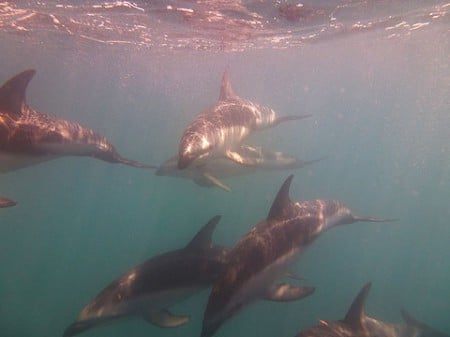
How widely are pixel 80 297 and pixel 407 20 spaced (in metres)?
26.9

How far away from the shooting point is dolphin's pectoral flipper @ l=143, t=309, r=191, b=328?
8344 millimetres

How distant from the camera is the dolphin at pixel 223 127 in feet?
27.8

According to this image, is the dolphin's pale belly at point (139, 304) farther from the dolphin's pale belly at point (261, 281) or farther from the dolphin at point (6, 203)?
the dolphin at point (6, 203)

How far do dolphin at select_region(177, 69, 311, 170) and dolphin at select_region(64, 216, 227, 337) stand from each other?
5.29 feet

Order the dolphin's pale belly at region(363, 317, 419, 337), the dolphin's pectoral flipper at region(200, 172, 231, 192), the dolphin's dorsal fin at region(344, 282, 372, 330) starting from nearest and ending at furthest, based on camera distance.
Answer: the dolphin's dorsal fin at region(344, 282, 372, 330), the dolphin's pale belly at region(363, 317, 419, 337), the dolphin's pectoral flipper at region(200, 172, 231, 192)

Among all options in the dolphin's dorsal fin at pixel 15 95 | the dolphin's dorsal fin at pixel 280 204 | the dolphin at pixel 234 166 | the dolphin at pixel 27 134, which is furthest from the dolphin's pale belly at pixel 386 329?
the dolphin's dorsal fin at pixel 15 95

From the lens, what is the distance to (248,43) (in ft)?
86.7

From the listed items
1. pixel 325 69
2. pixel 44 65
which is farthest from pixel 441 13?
pixel 44 65

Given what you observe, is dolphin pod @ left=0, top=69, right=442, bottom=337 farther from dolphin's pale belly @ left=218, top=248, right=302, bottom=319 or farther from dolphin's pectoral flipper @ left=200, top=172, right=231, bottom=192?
dolphin's pectoral flipper @ left=200, top=172, right=231, bottom=192

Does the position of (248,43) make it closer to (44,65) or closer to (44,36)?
(44,36)

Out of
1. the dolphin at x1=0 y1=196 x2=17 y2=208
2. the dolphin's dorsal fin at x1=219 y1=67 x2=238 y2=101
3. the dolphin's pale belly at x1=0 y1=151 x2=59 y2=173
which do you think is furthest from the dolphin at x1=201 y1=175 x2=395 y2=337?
the dolphin's dorsal fin at x1=219 y1=67 x2=238 y2=101

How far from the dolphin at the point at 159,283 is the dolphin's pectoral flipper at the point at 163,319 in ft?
0.11

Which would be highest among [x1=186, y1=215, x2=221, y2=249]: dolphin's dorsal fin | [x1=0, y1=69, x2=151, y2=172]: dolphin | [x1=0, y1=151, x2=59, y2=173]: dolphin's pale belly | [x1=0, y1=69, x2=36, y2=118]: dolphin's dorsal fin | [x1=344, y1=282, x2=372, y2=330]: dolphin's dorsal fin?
[x1=0, y1=69, x2=36, y2=118]: dolphin's dorsal fin

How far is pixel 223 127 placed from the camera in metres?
10.2
